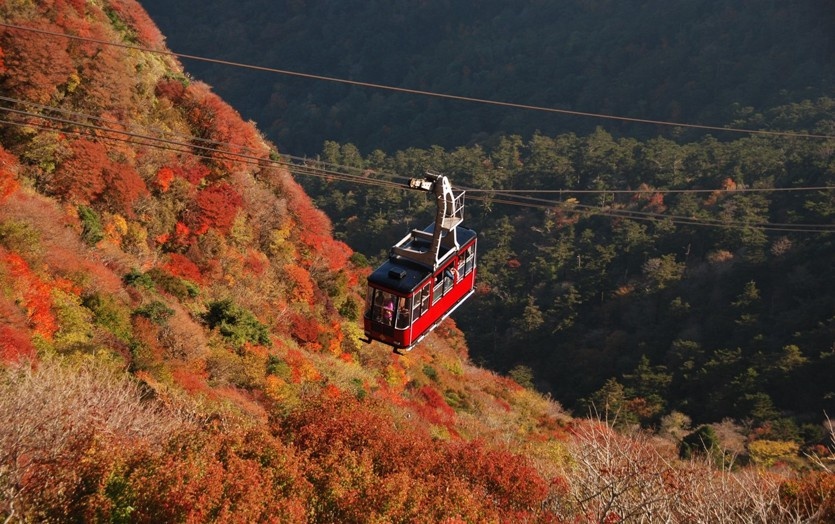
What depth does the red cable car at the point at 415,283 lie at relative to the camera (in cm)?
1884

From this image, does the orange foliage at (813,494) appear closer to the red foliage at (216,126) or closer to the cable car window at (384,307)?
the cable car window at (384,307)

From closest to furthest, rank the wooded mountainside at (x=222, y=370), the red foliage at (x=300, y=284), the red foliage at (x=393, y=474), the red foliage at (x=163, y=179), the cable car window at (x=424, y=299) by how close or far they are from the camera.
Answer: the wooded mountainside at (x=222, y=370) < the red foliage at (x=393, y=474) < the cable car window at (x=424, y=299) < the red foliage at (x=163, y=179) < the red foliage at (x=300, y=284)

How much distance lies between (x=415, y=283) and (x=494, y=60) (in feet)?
459

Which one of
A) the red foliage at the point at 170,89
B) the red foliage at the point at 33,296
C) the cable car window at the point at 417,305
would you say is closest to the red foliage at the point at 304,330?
the red foliage at the point at 170,89

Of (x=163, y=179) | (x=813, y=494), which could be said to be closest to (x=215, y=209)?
(x=163, y=179)

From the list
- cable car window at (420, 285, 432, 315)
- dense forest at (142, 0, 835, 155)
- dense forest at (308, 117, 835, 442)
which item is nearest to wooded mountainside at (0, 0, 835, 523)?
dense forest at (308, 117, 835, 442)

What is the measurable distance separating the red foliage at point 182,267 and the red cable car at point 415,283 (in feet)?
42.0

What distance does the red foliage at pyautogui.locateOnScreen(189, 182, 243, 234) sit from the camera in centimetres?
3195

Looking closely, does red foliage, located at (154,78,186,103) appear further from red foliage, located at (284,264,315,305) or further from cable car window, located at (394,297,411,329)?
cable car window, located at (394,297,411,329)

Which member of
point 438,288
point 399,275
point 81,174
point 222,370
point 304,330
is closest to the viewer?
point 399,275

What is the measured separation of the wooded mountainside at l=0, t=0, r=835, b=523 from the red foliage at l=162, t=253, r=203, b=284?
117 mm

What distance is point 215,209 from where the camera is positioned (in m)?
32.3

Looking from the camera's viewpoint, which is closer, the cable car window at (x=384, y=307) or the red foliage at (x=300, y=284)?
the cable car window at (x=384, y=307)

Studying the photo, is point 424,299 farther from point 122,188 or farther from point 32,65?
point 32,65
